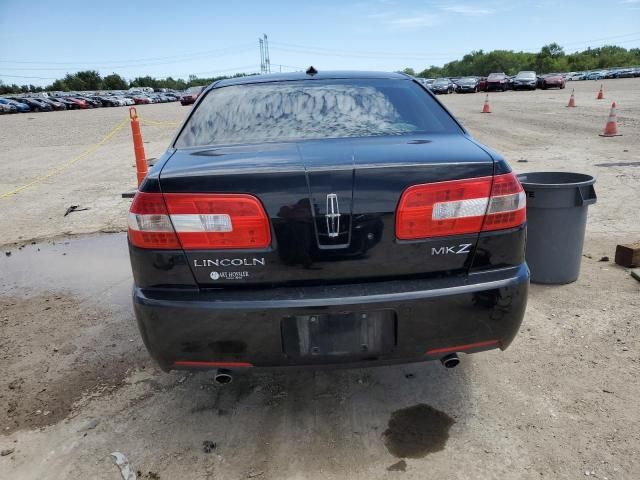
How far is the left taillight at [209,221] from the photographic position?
6.46ft

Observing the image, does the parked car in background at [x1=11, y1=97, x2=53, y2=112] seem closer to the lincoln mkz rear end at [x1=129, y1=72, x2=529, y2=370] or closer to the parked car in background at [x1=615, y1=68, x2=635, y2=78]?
the lincoln mkz rear end at [x1=129, y1=72, x2=529, y2=370]

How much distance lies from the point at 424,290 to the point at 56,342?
8.89 feet

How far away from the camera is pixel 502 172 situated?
2.10 metres

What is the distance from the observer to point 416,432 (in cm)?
235

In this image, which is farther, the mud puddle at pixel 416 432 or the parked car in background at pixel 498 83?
the parked car in background at pixel 498 83

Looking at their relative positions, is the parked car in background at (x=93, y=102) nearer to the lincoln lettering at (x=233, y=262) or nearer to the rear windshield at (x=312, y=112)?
the rear windshield at (x=312, y=112)

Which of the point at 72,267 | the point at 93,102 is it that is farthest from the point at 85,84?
the point at 72,267

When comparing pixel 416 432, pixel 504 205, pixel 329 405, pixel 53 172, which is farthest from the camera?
pixel 53 172

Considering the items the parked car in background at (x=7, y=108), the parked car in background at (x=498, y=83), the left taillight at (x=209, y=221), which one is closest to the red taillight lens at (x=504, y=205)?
the left taillight at (x=209, y=221)

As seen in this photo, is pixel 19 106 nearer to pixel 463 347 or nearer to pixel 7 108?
pixel 7 108

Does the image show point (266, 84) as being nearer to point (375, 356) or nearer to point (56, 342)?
point (375, 356)

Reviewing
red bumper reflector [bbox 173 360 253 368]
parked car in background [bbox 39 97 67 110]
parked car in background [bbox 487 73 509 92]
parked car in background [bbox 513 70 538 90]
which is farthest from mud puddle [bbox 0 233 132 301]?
parked car in background [bbox 39 97 67 110]

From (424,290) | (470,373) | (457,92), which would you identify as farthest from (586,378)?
(457,92)

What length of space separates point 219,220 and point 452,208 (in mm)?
954
